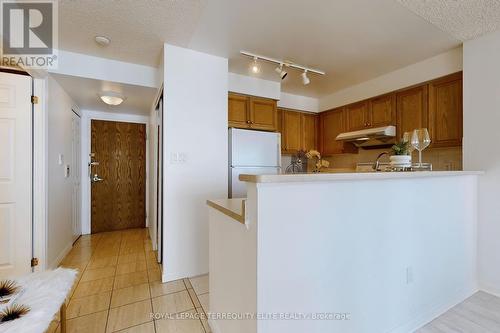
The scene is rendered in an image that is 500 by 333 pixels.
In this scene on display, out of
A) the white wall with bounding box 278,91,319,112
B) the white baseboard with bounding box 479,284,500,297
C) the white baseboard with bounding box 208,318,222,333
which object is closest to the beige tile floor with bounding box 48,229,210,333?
the white baseboard with bounding box 208,318,222,333

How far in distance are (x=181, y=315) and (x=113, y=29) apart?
8.29ft

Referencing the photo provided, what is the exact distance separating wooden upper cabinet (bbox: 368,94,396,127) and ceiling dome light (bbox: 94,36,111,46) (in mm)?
3322

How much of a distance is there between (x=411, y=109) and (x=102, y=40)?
11.5ft

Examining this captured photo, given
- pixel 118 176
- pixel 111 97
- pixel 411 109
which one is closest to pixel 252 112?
pixel 111 97

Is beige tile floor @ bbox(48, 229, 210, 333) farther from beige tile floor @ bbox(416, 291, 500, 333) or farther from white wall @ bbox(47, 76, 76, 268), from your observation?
beige tile floor @ bbox(416, 291, 500, 333)

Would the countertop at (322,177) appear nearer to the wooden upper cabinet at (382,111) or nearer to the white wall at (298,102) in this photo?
the wooden upper cabinet at (382,111)

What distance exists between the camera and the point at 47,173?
2.50m

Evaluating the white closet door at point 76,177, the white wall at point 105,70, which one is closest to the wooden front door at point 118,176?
the white closet door at point 76,177

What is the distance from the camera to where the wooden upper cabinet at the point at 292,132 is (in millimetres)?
3861

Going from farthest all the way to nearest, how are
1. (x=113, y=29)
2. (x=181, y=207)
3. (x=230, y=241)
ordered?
(x=181, y=207) → (x=113, y=29) → (x=230, y=241)

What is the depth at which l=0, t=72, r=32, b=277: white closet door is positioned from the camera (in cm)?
228

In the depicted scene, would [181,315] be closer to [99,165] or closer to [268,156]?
[268,156]

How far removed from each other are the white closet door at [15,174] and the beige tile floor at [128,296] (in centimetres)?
59

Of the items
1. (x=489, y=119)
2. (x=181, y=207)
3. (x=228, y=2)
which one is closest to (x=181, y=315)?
(x=181, y=207)
